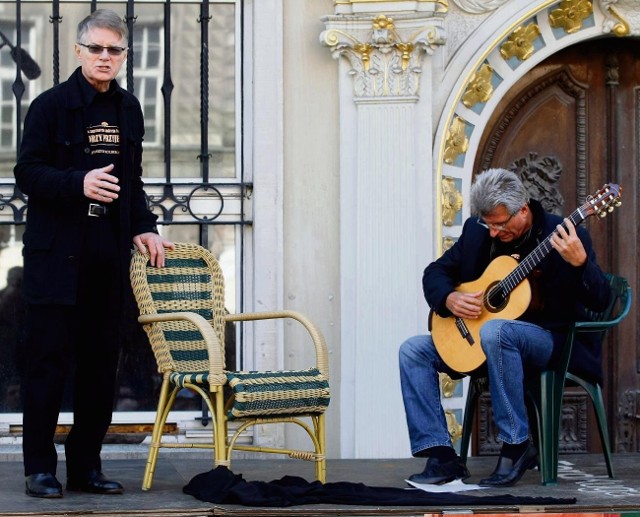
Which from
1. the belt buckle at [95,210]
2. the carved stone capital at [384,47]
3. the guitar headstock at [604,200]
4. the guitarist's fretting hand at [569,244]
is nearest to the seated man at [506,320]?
the guitarist's fretting hand at [569,244]

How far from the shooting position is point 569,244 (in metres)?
6.48

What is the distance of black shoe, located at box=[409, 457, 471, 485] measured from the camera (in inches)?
267

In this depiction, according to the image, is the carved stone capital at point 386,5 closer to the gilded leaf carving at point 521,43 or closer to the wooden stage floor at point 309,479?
the gilded leaf carving at point 521,43

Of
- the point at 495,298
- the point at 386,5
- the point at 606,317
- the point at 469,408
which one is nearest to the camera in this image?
the point at 495,298

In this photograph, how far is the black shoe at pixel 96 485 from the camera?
661cm

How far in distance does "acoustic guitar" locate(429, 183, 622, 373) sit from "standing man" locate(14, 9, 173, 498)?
4.62 feet

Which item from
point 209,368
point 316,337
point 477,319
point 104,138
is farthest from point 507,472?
point 104,138

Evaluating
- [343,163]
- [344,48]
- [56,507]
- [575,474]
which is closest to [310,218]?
[343,163]

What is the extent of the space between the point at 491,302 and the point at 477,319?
94 millimetres

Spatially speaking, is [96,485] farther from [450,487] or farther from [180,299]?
[450,487]

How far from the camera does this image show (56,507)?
618 cm

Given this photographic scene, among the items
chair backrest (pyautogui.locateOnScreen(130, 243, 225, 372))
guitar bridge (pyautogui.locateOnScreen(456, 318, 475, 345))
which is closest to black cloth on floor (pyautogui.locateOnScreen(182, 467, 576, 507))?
chair backrest (pyautogui.locateOnScreen(130, 243, 225, 372))

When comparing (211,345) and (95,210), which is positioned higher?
(95,210)

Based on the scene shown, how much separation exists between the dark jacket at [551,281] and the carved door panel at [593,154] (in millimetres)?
1655
